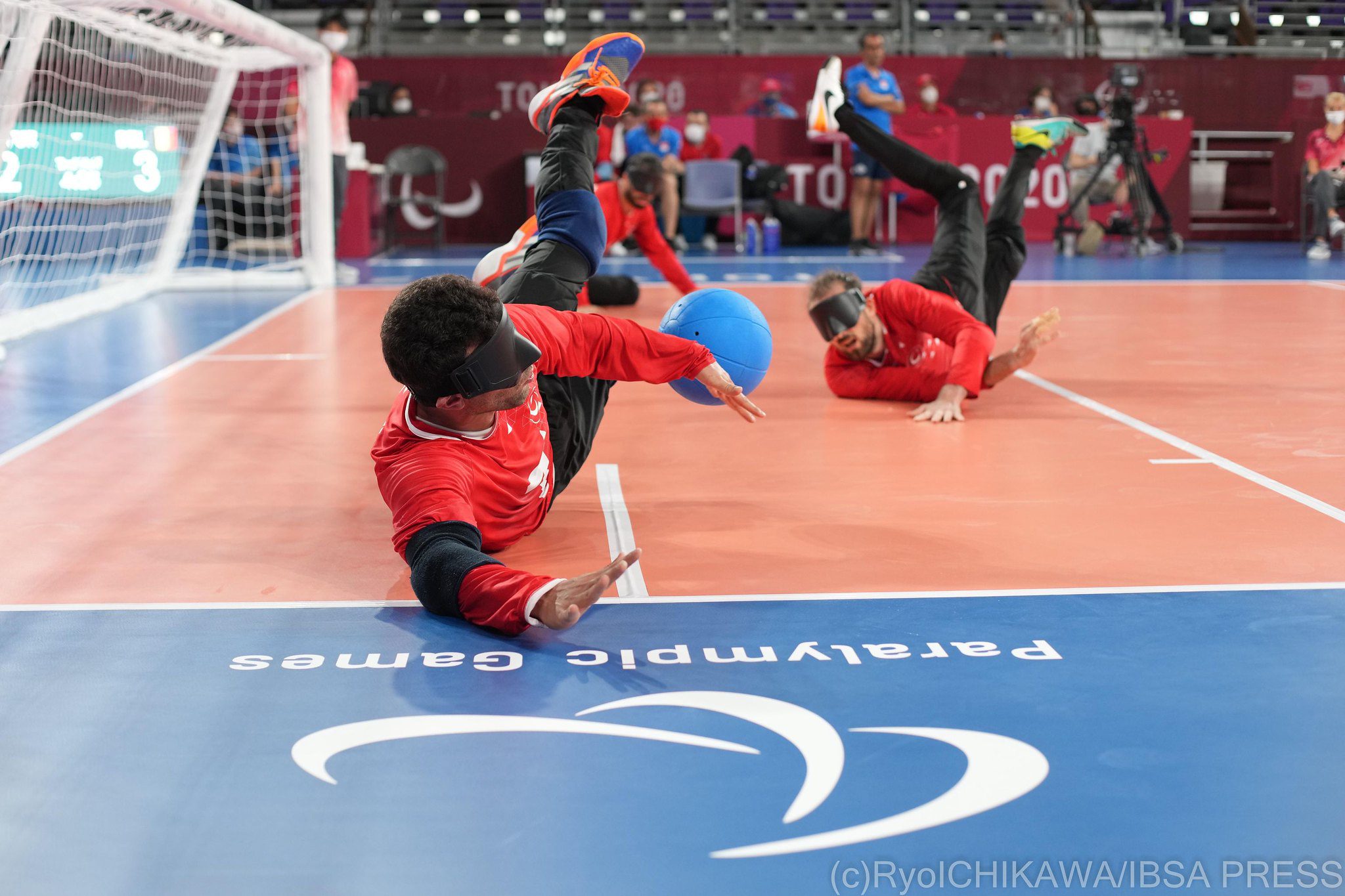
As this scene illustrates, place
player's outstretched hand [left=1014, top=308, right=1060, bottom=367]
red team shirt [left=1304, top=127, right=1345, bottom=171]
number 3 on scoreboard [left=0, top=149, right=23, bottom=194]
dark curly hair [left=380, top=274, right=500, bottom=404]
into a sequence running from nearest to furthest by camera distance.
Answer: dark curly hair [left=380, top=274, right=500, bottom=404] → player's outstretched hand [left=1014, top=308, right=1060, bottom=367] → number 3 on scoreboard [left=0, top=149, right=23, bottom=194] → red team shirt [left=1304, top=127, right=1345, bottom=171]

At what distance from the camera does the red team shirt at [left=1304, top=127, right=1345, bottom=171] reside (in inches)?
615

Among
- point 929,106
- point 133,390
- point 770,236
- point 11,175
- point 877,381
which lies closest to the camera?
point 877,381

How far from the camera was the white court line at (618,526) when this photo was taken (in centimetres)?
386

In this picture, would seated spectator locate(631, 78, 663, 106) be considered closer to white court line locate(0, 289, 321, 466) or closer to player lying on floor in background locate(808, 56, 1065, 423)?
white court line locate(0, 289, 321, 466)

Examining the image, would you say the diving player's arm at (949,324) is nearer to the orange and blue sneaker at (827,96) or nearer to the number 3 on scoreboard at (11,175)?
the orange and blue sneaker at (827,96)

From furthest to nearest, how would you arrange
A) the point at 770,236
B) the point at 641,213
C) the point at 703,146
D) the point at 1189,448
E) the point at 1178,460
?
the point at 703,146 → the point at 770,236 → the point at 641,213 → the point at 1189,448 → the point at 1178,460

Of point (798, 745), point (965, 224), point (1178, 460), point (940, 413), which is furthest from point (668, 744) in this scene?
point (965, 224)

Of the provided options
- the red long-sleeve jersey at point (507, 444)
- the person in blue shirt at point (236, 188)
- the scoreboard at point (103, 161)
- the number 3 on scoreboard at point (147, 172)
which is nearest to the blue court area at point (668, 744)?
the red long-sleeve jersey at point (507, 444)

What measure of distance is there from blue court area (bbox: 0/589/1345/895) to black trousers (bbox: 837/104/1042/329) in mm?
3548

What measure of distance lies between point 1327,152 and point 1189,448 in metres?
11.9

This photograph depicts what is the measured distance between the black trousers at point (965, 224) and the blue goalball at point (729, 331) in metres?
2.34

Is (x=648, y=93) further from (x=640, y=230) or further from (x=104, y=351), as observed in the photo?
(x=104, y=351)

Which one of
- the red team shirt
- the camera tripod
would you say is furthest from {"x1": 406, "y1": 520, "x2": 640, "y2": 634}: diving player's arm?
the red team shirt

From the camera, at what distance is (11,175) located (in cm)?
1089
